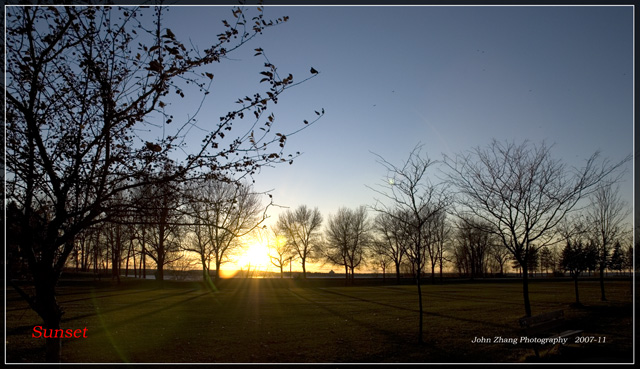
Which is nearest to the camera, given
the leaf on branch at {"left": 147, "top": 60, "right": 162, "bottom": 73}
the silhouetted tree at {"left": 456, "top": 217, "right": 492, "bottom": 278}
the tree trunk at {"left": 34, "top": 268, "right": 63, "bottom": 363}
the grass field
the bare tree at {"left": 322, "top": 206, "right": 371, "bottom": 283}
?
the leaf on branch at {"left": 147, "top": 60, "right": 162, "bottom": 73}

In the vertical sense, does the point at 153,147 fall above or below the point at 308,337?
above

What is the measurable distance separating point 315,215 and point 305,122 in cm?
6243

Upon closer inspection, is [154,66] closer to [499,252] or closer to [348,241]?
[499,252]

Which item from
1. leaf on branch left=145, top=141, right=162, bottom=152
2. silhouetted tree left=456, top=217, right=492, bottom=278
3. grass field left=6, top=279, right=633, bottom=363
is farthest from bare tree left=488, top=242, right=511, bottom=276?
leaf on branch left=145, top=141, right=162, bottom=152

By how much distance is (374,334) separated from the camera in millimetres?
12680

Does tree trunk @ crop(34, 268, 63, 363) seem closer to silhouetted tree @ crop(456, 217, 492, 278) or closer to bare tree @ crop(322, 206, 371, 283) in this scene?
silhouetted tree @ crop(456, 217, 492, 278)

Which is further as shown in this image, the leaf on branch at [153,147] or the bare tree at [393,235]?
the bare tree at [393,235]

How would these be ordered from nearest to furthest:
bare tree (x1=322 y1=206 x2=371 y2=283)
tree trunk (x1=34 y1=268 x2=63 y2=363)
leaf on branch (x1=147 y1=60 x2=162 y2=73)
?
leaf on branch (x1=147 y1=60 x2=162 y2=73)
tree trunk (x1=34 y1=268 x2=63 y2=363)
bare tree (x1=322 y1=206 x2=371 y2=283)

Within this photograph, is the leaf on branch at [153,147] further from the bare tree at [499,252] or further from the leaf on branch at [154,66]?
the bare tree at [499,252]

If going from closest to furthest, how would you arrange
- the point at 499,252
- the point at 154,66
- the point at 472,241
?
the point at 154,66
the point at 499,252
the point at 472,241

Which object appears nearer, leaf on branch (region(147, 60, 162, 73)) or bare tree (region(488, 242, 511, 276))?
leaf on branch (region(147, 60, 162, 73))

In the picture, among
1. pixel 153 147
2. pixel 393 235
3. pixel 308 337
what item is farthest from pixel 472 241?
pixel 153 147

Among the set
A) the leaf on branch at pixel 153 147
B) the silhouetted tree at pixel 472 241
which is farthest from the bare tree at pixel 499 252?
the leaf on branch at pixel 153 147

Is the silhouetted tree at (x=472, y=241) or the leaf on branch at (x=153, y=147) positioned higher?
the leaf on branch at (x=153, y=147)
